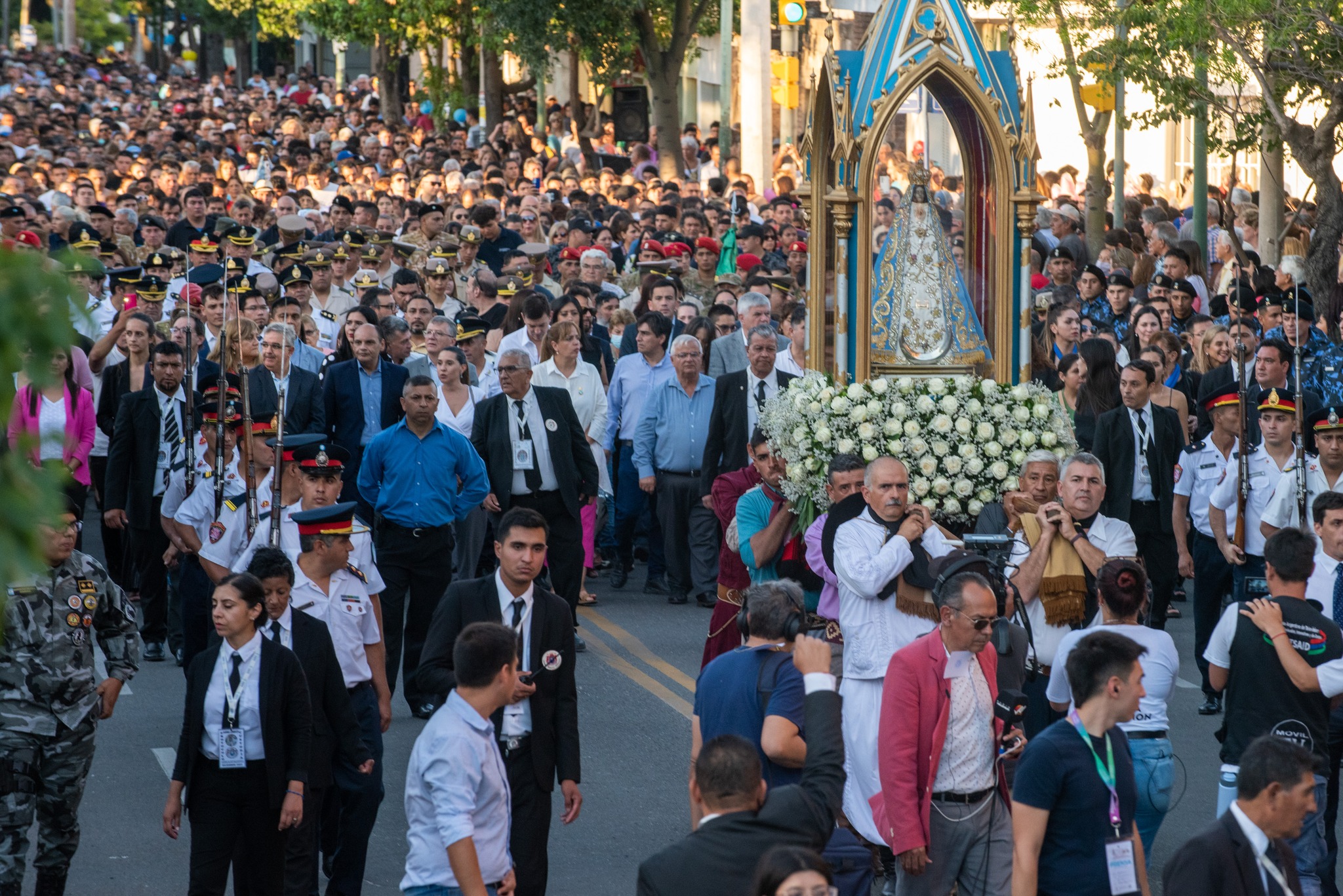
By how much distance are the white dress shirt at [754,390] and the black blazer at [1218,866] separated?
25.3ft

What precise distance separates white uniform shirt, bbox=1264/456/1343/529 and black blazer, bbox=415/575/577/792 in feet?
15.5

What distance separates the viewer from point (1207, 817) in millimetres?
8977

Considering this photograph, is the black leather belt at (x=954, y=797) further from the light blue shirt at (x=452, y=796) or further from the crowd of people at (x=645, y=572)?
the light blue shirt at (x=452, y=796)

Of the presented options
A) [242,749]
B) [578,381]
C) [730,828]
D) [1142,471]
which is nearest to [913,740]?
[730,828]

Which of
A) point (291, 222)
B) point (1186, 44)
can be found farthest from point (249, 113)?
point (1186, 44)

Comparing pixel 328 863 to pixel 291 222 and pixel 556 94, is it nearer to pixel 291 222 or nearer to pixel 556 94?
pixel 291 222

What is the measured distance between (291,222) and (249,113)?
37.0 meters

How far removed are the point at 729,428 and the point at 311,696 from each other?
19.4 feet

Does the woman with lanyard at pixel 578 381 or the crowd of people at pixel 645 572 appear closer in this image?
the crowd of people at pixel 645 572

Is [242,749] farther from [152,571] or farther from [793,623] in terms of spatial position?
[152,571]

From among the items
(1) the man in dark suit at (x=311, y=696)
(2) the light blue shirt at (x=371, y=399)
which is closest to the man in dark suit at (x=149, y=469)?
(2) the light blue shirt at (x=371, y=399)

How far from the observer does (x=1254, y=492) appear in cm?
1055

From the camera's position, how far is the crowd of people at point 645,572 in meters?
5.89

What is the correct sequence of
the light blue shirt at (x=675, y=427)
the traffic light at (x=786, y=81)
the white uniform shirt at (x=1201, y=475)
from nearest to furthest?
the white uniform shirt at (x=1201, y=475)
the light blue shirt at (x=675, y=427)
the traffic light at (x=786, y=81)
